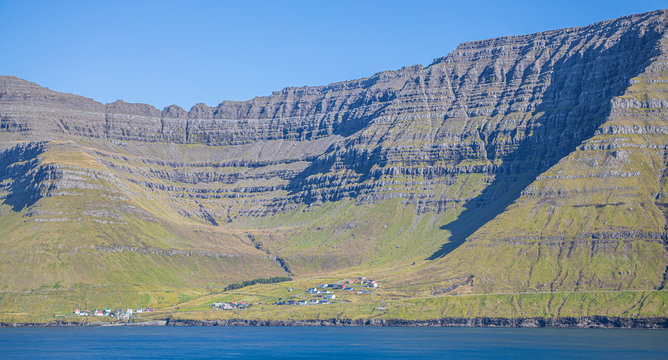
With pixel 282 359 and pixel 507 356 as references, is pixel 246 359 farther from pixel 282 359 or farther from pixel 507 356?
pixel 507 356

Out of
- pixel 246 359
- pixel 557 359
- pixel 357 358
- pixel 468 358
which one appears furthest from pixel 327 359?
pixel 557 359

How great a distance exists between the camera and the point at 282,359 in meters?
200

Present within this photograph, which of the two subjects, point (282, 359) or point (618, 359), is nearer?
point (618, 359)

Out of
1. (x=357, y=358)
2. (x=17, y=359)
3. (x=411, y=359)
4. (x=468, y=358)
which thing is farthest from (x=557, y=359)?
(x=17, y=359)

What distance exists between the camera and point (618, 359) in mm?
185125

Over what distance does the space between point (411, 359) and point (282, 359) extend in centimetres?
3248

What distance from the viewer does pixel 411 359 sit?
195 meters

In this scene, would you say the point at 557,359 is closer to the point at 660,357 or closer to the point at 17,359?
the point at 660,357

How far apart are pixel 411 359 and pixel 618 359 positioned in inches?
1907

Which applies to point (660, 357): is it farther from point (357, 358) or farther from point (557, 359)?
point (357, 358)

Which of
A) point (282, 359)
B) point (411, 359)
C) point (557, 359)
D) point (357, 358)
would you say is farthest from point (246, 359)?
point (557, 359)

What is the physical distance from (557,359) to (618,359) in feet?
45.1

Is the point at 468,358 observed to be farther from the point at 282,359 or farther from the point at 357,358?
the point at 282,359

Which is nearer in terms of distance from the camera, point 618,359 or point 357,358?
point 618,359
